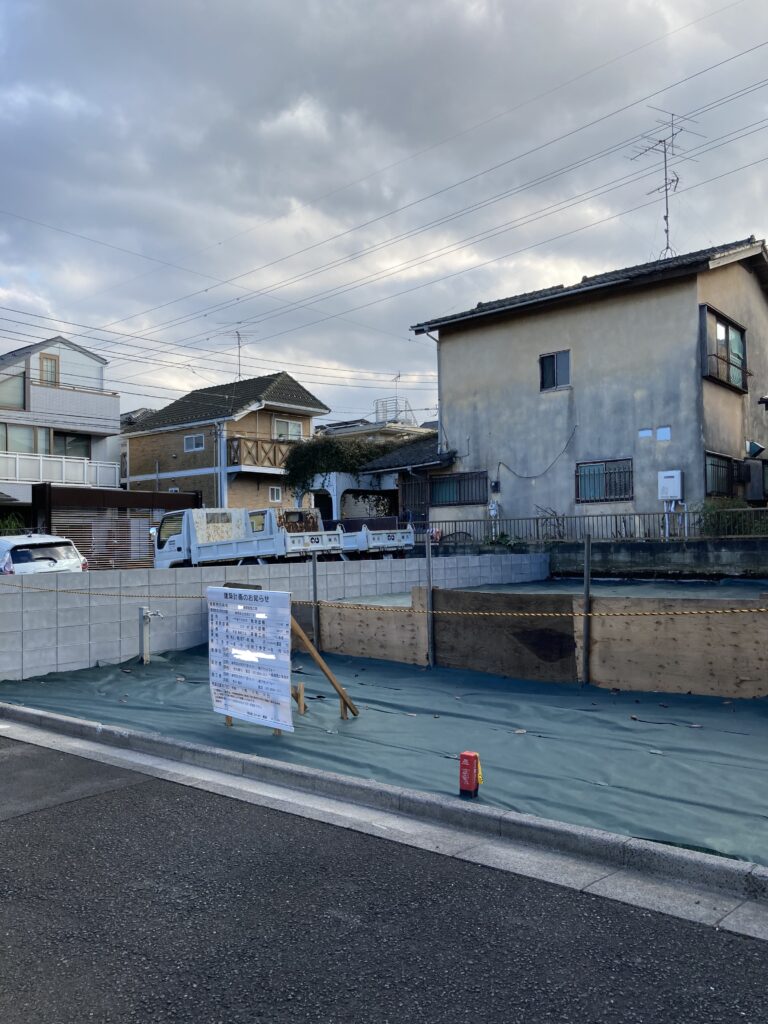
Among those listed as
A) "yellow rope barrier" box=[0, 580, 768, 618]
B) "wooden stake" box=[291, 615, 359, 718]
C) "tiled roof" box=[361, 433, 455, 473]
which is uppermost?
"tiled roof" box=[361, 433, 455, 473]

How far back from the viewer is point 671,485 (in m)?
20.9

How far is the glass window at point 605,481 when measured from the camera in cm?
2241

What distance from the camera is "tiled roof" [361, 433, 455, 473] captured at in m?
26.5

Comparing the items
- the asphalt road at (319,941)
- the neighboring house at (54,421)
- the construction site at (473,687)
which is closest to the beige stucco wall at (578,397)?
the construction site at (473,687)

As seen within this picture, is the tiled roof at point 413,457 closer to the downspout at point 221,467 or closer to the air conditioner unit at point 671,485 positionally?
the air conditioner unit at point 671,485

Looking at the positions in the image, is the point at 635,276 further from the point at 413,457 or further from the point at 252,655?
the point at 252,655

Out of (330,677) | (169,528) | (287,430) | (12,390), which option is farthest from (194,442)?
(330,677)

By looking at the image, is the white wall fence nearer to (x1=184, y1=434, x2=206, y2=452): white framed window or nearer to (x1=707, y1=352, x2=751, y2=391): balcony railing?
(x1=707, y1=352, x2=751, y2=391): balcony railing

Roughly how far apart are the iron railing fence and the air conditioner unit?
659 millimetres

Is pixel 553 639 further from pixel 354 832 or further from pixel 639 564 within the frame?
pixel 639 564

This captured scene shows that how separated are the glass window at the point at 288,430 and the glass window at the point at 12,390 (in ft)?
37.7

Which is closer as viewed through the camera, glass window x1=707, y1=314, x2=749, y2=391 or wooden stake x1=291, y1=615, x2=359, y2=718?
wooden stake x1=291, y1=615, x2=359, y2=718

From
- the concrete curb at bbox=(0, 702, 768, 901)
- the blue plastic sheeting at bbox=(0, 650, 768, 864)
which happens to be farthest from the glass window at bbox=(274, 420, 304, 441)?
the concrete curb at bbox=(0, 702, 768, 901)

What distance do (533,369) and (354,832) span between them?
21.2 metres
